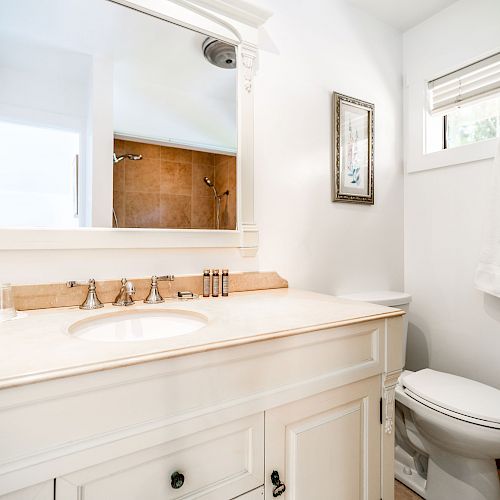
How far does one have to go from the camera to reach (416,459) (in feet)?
5.02

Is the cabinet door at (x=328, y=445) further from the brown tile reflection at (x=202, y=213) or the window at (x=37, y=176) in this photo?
the window at (x=37, y=176)

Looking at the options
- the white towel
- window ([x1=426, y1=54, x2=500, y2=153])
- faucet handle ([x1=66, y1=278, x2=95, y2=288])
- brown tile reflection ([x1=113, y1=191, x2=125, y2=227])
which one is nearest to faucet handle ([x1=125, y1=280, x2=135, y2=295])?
faucet handle ([x1=66, y1=278, x2=95, y2=288])

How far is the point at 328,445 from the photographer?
3.00 ft

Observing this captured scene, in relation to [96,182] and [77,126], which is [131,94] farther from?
[96,182]

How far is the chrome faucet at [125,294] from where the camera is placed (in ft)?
3.67

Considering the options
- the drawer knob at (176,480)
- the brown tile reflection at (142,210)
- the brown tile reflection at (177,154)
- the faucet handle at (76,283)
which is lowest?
the drawer knob at (176,480)

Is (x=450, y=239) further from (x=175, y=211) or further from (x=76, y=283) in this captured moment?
(x=76, y=283)

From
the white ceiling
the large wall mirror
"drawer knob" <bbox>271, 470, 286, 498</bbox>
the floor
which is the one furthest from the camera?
the white ceiling

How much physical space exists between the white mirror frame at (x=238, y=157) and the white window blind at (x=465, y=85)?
113 centimetres

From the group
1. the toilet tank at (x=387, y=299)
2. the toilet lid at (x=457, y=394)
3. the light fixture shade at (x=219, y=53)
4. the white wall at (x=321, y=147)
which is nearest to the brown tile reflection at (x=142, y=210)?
the white wall at (x=321, y=147)

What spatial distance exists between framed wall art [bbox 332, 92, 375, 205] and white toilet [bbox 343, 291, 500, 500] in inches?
36.7

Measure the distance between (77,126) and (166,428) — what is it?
96cm

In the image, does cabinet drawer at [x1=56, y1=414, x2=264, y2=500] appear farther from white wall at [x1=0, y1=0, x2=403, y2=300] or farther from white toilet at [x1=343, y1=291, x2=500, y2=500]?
white toilet at [x1=343, y1=291, x2=500, y2=500]

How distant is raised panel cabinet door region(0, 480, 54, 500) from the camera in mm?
550
